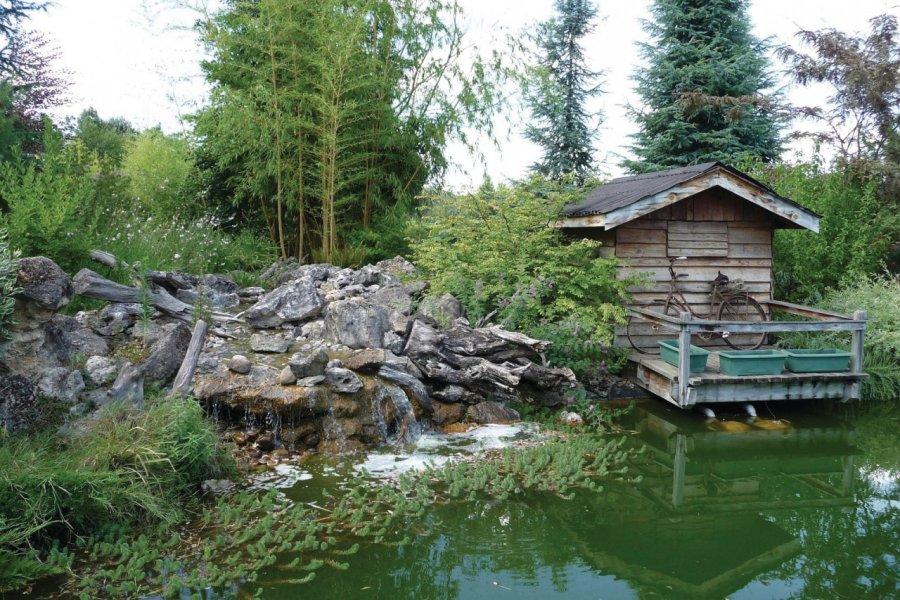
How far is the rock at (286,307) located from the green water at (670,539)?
2.73 meters

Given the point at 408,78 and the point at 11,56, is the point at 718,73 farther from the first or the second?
the point at 11,56

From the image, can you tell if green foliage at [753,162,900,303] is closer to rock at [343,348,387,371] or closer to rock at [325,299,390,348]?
rock at [325,299,390,348]

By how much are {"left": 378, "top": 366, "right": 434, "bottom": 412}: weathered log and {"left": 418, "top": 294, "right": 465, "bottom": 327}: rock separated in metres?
1.29

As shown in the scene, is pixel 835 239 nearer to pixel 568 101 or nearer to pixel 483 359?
pixel 483 359

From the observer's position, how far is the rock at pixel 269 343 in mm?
6605

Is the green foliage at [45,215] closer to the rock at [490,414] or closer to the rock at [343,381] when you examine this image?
the rock at [343,381]

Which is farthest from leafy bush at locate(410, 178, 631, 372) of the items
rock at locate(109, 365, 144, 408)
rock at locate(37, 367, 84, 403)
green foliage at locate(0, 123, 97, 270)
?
rock at locate(37, 367, 84, 403)

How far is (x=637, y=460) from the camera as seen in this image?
5848mm

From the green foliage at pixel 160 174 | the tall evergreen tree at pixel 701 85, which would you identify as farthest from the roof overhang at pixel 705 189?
the tall evergreen tree at pixel 701 85

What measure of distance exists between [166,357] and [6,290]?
4.55ft

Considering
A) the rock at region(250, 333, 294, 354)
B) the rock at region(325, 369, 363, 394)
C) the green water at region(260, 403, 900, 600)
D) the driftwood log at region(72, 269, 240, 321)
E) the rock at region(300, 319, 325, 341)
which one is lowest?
the green water at region(260, 403, 900, 600)

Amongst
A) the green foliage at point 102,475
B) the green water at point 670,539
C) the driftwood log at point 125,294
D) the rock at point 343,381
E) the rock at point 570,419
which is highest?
the driftwood log at point 125,294

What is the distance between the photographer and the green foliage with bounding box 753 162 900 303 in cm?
1006

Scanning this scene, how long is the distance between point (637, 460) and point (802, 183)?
292 inches
